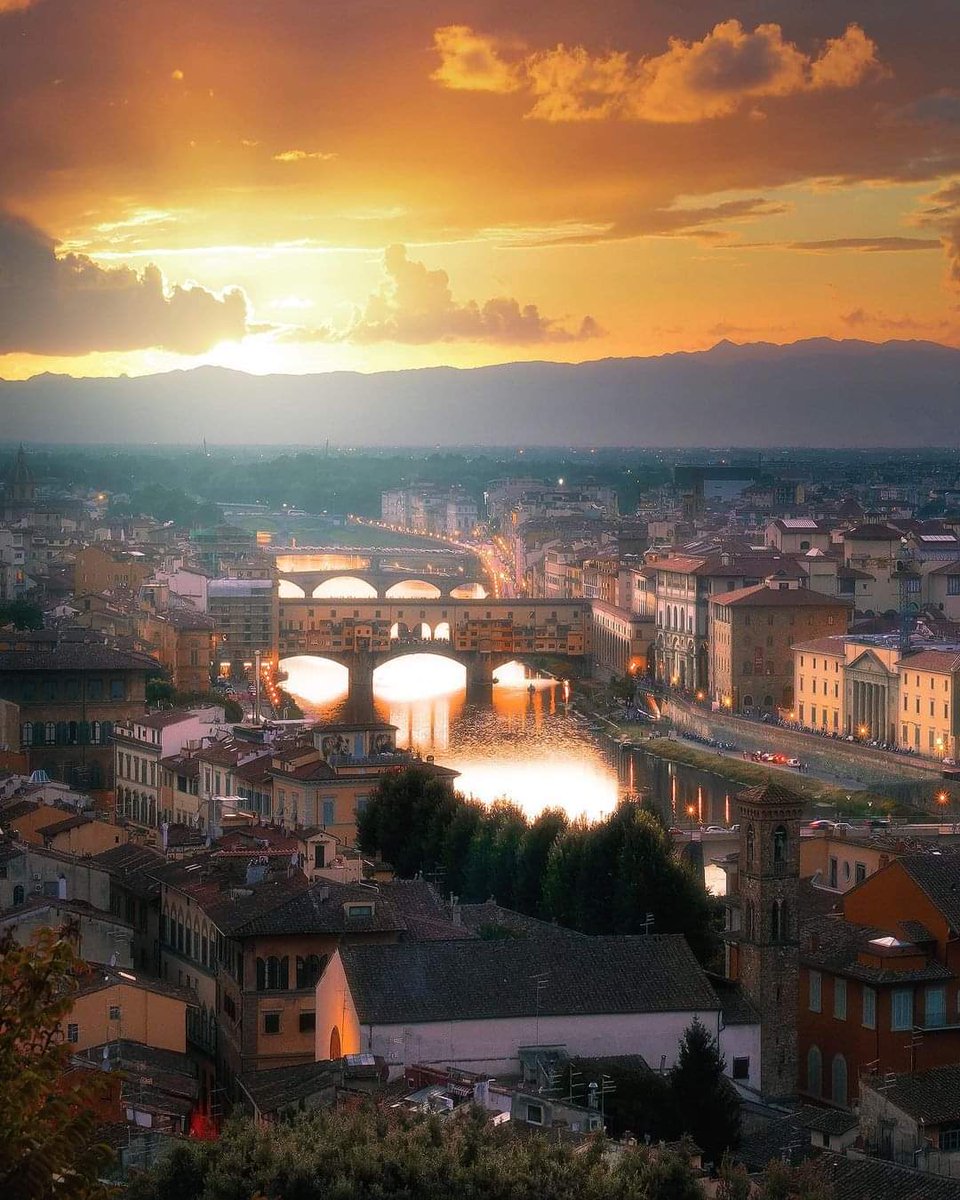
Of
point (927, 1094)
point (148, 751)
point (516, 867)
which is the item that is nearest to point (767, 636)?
point (148, 751)

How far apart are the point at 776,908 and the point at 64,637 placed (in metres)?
12.2

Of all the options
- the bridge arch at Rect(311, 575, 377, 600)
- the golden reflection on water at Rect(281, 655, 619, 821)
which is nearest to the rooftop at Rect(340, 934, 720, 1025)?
the golden reflection on water at Rect(281, 655, 619, 821)

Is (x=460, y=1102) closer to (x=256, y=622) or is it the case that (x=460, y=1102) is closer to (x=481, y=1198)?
(x=481, y=1198)

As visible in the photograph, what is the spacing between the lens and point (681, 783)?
69.8 feet

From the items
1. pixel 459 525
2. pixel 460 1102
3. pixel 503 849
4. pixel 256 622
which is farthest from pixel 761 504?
pixel 460 1102

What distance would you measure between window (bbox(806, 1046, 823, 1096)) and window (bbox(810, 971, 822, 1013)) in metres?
0.16

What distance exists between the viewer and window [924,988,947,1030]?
9078 mm

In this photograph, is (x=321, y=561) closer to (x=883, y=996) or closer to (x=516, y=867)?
(x=516, y=867)

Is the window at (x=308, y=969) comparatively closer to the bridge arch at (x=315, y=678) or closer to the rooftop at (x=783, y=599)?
the rooftop at (x=783, y=599)

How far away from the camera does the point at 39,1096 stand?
11.7ft

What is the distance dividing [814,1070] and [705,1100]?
67.7 inches

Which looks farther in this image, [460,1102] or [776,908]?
[776,908]

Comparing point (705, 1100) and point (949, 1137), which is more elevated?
point (705, 1100)

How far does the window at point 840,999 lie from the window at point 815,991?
68 millimetres
